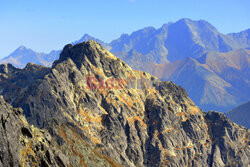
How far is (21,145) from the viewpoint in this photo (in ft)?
258

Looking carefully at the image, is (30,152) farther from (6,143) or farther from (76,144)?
(76,144)

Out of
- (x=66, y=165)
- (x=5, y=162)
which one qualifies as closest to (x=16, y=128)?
(x=5, y=162)

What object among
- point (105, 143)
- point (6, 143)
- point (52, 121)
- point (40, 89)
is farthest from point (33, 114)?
point (6, 143)

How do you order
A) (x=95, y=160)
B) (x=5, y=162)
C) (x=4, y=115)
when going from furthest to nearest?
1. (x=95, y=160)
2. (x=4, y=115)
3. (x=5, y=162)

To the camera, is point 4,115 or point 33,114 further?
point 33,114

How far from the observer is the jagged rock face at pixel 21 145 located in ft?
238

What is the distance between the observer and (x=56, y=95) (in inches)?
7854

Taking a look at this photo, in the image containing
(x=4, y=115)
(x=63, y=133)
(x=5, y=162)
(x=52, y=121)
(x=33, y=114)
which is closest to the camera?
(x=5, y=162)

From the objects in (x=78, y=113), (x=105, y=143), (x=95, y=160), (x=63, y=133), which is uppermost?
(x=78, y=113)

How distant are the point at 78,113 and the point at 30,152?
119 m

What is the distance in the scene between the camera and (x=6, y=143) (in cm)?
7281

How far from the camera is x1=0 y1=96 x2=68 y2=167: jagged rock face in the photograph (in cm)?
7269

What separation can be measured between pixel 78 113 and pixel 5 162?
127 metres

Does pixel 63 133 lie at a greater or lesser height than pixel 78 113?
lesser
